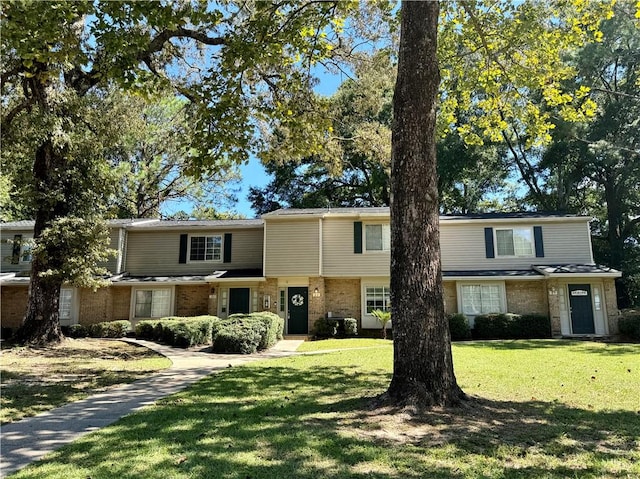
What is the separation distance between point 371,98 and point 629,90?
19.3 metres

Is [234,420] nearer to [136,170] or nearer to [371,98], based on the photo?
[371,98]

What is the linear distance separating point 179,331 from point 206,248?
293 inches

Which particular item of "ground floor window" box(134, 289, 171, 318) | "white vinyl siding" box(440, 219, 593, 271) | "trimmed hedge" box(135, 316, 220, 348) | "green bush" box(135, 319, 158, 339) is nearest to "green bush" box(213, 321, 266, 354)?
"trimmed hedge" box(135, 316, 220, 348)

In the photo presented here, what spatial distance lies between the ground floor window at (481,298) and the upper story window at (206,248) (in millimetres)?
11164

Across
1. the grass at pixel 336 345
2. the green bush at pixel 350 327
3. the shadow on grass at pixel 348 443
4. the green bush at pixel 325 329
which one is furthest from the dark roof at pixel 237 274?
the shadow on grass at pixel 348 443

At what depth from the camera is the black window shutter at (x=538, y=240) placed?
19.7 meters

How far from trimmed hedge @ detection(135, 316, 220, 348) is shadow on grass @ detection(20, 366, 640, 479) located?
8389mm

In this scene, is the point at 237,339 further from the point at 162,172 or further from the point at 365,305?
the point at 162,172

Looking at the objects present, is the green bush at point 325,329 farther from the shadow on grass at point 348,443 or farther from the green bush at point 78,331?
the shadow on grass at point 348,443

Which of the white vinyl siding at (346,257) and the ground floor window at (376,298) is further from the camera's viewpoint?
the ground floor window at (376,298)

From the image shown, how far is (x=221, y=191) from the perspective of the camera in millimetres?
31766

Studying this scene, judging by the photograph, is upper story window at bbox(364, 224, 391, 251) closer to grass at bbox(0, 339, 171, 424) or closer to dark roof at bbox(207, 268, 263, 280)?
→ dark roof at bbox(207, 268, 263, 280)

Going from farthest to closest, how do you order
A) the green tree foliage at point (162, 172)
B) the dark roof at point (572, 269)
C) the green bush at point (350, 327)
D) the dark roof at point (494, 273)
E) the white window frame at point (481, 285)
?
the green tree foliage at point (162, 172), the white window frame at point (481, 285), the green bush at point (350, 327), the dark roof at point (494, 273), the dark roof at point (572, 269)

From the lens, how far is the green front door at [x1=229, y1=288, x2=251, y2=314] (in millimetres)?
20312
